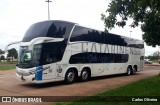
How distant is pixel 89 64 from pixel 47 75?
4344 mm

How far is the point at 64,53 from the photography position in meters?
15.6

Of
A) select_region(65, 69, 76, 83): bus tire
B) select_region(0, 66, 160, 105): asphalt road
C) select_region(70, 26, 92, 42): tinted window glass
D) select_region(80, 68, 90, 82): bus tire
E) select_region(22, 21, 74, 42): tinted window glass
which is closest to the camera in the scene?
select_region(0, 66, 160, 105): asphalt road

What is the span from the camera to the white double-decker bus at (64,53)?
46.2ft

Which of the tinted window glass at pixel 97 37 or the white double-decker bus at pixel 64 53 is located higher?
the tinted window glass at pixel 97 37

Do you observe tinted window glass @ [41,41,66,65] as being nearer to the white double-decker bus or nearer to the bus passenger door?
the white double-decker bus

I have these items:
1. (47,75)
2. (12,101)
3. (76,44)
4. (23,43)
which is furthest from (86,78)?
(12,101)

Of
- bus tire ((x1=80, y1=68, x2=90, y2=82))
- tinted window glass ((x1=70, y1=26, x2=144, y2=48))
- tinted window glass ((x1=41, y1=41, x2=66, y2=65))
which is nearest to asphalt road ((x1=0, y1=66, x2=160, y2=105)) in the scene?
bus tire ((x1=80, y1=68, x2=90, y2=82))

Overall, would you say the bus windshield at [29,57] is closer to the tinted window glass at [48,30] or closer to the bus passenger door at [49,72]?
the bus passenger door at [49,72]

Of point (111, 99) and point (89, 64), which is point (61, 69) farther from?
point (111, 99)

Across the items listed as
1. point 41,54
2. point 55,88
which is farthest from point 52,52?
point 55,88

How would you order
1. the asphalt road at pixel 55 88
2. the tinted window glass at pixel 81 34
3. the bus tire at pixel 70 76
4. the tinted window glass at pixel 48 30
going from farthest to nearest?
the tinted window glass at pixel 81 34
the bus tire at pixel 70 76
the tinted window glass at pixel 48 30
the asphalt road at pixel 55 88

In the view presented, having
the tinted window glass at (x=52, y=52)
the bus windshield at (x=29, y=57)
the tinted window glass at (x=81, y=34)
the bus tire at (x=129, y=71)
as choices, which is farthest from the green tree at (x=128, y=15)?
the bus tire at (x=129, y=71)

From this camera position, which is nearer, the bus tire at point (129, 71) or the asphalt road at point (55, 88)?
the asphalt road at point (55, 88)

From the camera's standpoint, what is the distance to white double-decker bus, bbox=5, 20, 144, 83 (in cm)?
1407
